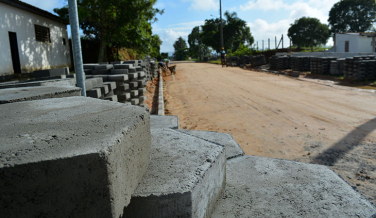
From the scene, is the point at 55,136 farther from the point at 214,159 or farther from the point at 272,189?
the point at 272,189

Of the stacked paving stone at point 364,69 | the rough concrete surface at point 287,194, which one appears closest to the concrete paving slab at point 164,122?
the rough concrete surface at point 287,194

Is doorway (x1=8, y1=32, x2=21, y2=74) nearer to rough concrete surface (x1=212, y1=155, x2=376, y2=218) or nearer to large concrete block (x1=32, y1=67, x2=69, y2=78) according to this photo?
large concrete block (x1=32, y1=67, x2=69, y2=78)

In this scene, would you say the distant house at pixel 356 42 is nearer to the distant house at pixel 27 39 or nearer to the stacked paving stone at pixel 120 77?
the distant house at pixel 27 39

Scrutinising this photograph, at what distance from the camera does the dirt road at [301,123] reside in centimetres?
432

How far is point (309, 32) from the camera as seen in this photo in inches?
2388

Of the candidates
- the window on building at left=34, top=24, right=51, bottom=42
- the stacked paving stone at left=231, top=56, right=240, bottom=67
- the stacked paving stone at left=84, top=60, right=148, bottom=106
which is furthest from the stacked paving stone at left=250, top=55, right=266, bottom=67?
the stacked paving stone at left=84, top=60, right=148, bottom=106

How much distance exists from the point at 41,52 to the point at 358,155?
48.9 feet

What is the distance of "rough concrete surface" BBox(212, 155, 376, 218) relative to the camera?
1.92 m

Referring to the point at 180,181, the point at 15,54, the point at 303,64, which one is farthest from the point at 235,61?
the point at 180,181

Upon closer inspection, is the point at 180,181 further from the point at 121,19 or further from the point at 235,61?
the point at 235,61

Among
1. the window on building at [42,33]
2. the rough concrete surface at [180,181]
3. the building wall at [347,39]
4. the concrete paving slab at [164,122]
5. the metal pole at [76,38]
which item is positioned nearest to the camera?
the rough concrete surface at [180,181]

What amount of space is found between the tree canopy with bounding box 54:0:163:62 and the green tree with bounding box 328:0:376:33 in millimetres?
53380

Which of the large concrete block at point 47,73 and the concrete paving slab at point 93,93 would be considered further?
the large concrete block at point 47,73

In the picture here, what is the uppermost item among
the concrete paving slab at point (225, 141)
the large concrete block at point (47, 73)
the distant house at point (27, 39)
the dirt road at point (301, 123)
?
the distant house at point (27, 39)
